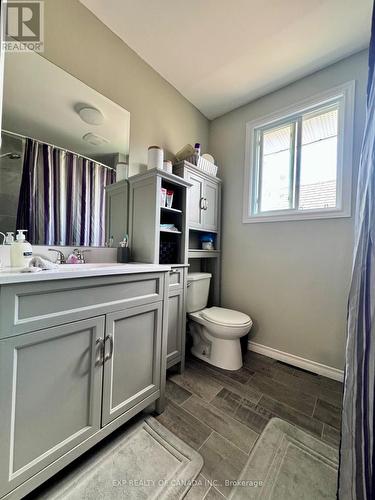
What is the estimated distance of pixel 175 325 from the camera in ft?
5.28

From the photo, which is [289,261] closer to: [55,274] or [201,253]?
[201,253]

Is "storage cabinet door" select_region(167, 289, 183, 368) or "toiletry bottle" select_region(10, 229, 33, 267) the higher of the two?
"toiletry bottle" select_region(10, 229, 33, 267)

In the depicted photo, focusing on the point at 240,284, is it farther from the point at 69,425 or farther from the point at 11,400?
the point at 11,400

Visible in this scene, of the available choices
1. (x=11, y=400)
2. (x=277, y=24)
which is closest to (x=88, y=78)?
(x=277, y=24)

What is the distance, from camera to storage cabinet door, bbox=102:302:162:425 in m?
0.96

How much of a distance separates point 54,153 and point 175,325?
1450 mm

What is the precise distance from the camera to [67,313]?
80 centimetres

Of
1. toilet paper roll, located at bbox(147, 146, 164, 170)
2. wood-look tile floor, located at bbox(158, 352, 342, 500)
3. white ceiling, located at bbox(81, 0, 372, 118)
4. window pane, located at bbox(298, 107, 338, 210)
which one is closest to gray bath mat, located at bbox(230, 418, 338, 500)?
wood-look tile floor, located at bbox(158, 352, 342, 500)

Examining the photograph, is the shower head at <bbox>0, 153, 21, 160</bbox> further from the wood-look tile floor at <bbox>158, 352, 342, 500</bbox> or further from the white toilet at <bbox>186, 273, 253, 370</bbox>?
the wood-look tile floor at <bbox>158, 352, 342, 500</bbox>

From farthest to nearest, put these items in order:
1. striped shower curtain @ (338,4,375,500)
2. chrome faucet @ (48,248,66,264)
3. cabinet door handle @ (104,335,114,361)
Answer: chrome faucet @ (48,248,66,264), cabinet door handle @ (104,335,114,361), striped shower curtain @ (338,4,375,500)

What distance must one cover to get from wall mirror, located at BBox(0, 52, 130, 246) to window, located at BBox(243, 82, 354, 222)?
55.4 inches

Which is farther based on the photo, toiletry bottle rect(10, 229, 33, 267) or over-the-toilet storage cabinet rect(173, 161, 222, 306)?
over-the-toilet storage cabinet rect(173, 161, 222, 306)

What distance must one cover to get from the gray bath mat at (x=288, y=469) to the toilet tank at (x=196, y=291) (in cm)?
102

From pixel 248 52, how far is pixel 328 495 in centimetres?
276
